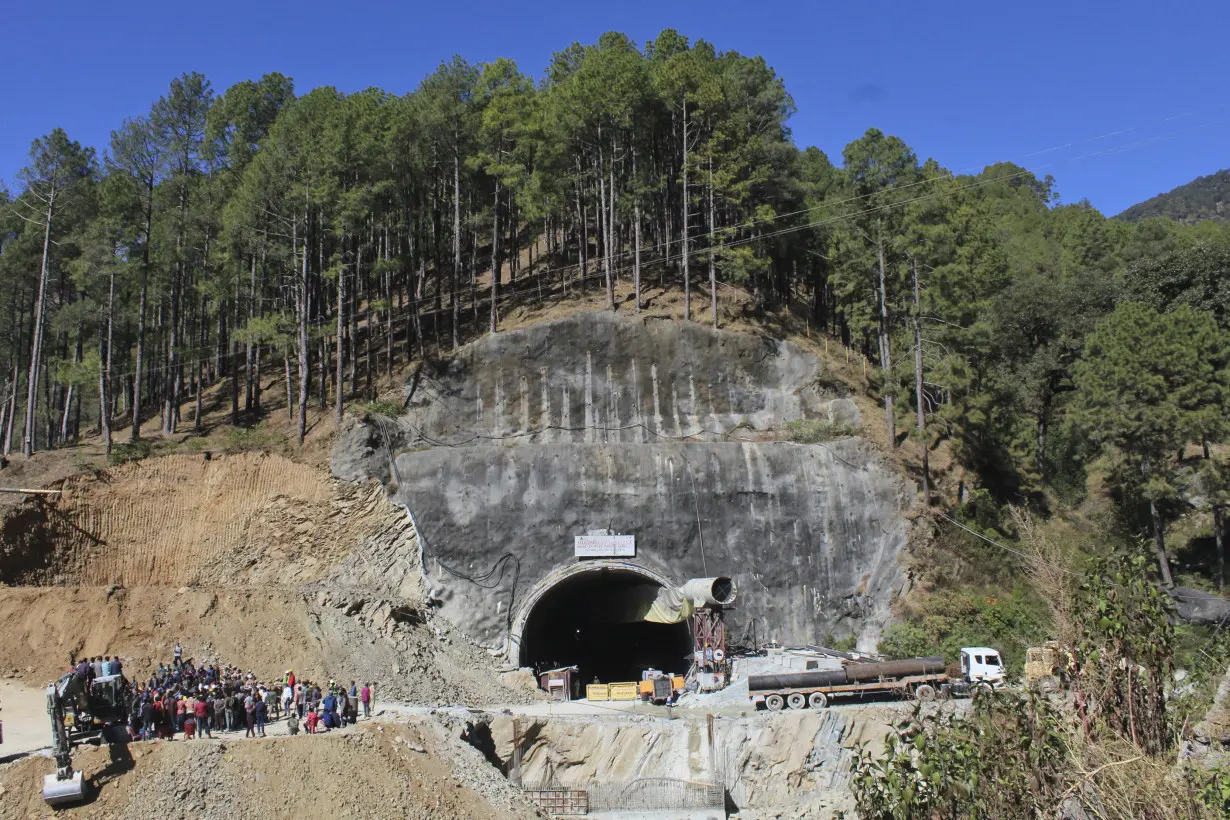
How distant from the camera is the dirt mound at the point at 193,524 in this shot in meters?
33.1

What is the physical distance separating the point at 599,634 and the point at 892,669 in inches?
887

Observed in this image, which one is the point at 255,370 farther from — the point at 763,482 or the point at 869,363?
the point at 869,363

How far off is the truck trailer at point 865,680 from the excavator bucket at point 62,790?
1803 centimetres

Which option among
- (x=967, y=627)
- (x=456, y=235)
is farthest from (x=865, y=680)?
(x=456, y=235)

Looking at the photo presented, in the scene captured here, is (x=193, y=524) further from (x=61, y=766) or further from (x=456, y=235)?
A: (x=456, y=235)

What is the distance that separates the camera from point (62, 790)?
20172 mm

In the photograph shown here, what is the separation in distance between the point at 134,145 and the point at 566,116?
19.6m

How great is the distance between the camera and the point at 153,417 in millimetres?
47938

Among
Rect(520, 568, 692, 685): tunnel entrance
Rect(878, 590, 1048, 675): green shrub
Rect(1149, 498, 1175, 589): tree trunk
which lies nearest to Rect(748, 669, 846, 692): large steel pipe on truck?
Rect(878, 590, 1048, 675): green shrub

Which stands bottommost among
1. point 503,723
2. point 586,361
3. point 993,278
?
point 503,723

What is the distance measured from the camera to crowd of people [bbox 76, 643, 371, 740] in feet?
75.5

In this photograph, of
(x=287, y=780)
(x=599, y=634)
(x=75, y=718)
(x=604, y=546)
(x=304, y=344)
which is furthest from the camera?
(x=599, y=634)

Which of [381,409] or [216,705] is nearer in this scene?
[216,705]

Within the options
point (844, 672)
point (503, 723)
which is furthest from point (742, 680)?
point (503, 723)
